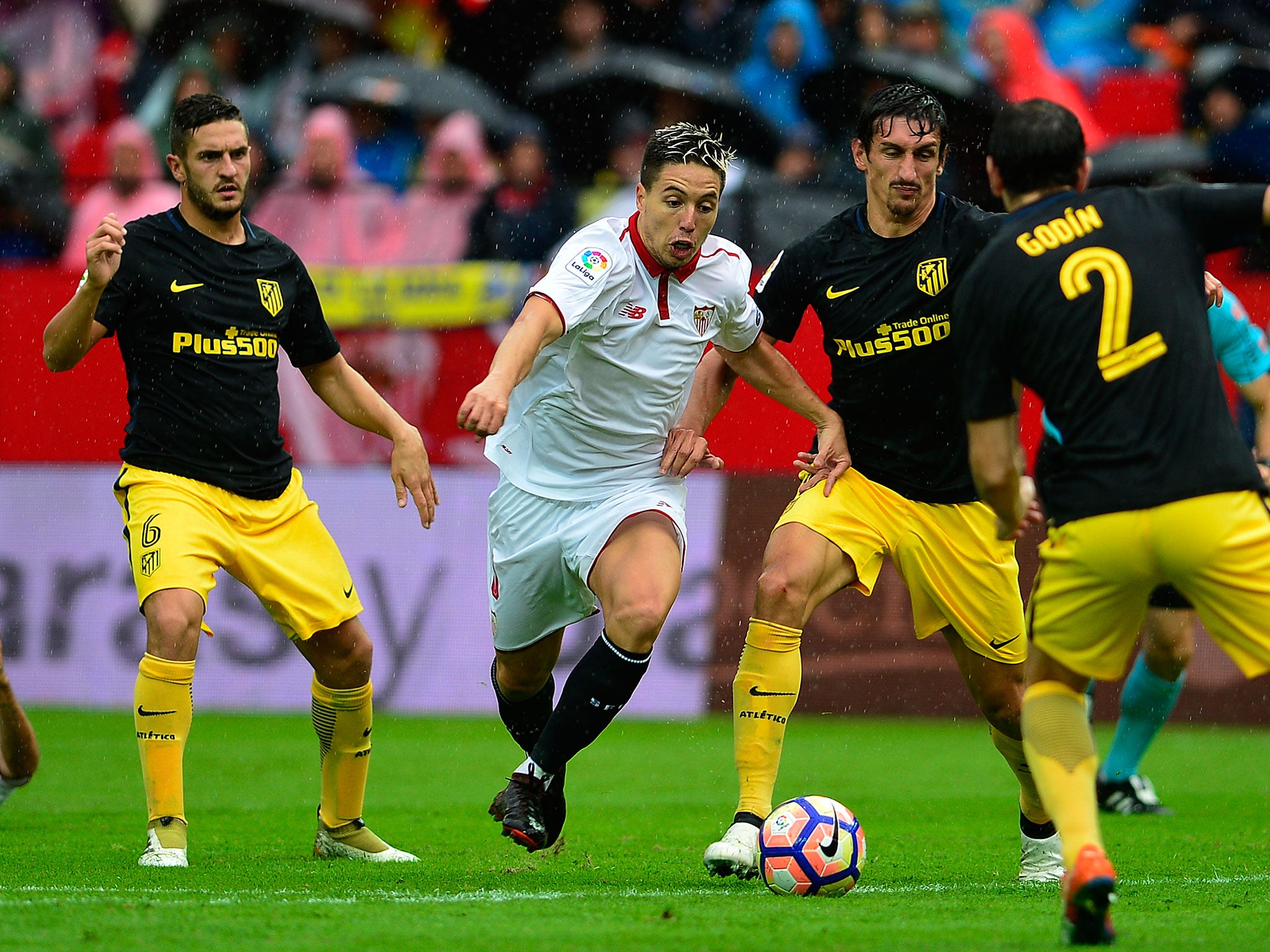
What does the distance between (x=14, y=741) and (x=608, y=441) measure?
8.99ft

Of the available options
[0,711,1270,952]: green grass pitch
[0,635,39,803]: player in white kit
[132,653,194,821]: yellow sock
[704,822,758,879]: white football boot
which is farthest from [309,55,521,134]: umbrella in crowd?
[704,822,758,879]: white football boot

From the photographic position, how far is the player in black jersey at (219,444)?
224 inches

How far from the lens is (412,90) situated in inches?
539

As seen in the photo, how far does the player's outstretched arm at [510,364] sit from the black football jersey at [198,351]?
1.09 metres

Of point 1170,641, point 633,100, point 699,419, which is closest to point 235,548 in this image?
point 699,419

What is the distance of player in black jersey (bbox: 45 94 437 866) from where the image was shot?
5.70 metres

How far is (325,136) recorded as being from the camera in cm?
1255

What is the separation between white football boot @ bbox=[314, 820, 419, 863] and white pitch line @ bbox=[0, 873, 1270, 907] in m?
0.93

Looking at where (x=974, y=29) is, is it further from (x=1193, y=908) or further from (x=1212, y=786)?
(x=1193, y=908)

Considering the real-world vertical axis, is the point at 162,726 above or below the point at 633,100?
below

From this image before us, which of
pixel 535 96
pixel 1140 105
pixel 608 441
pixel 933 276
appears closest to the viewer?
pixel 933 276

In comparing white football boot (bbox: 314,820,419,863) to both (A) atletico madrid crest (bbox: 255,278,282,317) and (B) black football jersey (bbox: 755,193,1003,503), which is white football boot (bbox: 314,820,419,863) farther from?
(B) black football jersey (bbox: 755,193,1003,503)

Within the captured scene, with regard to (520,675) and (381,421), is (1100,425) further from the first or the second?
(381,421)

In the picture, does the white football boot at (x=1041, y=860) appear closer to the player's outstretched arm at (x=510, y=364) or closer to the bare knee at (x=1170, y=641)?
the bare knee at (x=1170, y=641)
